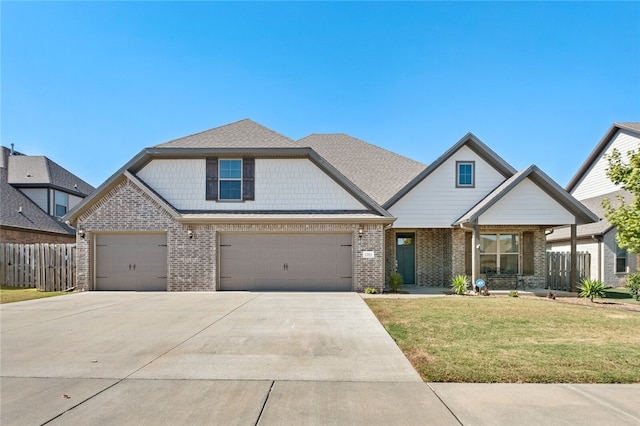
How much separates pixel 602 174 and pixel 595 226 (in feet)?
19.3

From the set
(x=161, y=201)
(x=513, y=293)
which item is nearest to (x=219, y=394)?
(x=161, y=201)

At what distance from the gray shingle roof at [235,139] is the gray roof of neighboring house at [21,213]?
1035 centimetres

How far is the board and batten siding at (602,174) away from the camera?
70.4 ft

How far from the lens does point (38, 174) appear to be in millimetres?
22922

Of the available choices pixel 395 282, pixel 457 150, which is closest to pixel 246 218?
pixel 395 282

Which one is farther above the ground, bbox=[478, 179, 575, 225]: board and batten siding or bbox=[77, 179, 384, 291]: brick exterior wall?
bbox=[478, 179, 575, 225]: board and batten siding

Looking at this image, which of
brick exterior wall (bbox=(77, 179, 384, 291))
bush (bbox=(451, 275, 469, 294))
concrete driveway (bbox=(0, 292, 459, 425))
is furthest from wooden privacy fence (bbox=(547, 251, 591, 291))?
concrete driveway (bbox=(0, 292, 459, 425))

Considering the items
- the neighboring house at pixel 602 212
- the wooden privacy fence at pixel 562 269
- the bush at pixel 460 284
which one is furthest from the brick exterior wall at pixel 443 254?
the neighboring house at pixel 602 212

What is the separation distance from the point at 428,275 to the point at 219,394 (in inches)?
548

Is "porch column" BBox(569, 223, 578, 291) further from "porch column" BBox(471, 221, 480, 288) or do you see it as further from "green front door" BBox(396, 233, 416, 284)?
"green front door" BBox(396, 233, 416, 284)

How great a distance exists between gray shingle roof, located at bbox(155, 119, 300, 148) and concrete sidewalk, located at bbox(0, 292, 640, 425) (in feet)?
26.8

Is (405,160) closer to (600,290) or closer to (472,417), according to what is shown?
(600,290)

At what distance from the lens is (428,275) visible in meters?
16.9

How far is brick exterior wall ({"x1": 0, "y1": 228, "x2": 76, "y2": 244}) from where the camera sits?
58.6ft
